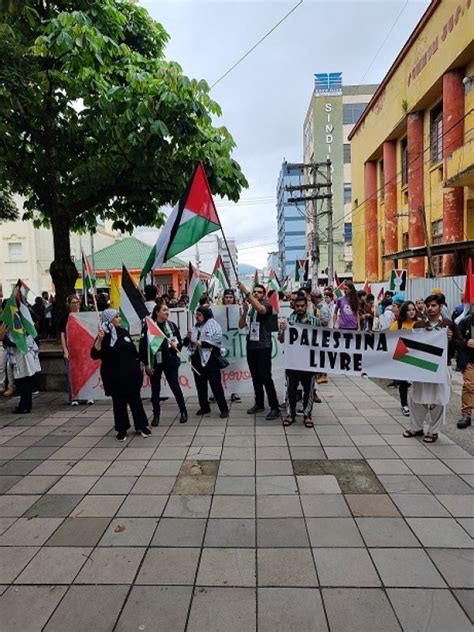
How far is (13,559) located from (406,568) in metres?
2.77

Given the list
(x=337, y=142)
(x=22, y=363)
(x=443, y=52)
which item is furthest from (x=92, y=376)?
(x=337, y=142)

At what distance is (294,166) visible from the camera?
31547 mm

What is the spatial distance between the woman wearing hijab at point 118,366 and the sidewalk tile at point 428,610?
3.96 metres

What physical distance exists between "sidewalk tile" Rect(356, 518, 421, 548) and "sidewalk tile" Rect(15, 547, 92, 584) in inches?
82.8

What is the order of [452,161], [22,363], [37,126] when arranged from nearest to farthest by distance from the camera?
1. [22,363]
2. [37,126]
3. [452,161]

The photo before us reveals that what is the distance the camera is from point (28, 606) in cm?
283

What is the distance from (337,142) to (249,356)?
52.6 meters

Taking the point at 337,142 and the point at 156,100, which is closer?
the point at 156,100

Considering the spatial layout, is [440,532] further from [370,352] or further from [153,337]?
[153,337]

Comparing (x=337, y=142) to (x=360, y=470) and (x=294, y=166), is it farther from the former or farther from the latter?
(x=360, y=470)

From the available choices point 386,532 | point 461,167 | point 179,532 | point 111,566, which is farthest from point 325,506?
point 461,167

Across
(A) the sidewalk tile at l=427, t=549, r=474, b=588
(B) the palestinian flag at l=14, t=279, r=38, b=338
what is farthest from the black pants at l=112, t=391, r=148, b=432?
(A) the sidewalk tile at l=427, t=549, r=474, b=588

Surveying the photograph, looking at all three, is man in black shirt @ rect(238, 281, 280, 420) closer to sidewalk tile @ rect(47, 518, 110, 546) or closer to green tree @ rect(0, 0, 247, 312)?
green tree @ rect(0, 0, 247, 312)

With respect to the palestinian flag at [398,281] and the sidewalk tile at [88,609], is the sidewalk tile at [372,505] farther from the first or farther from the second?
the palestinian flag at [398,281]
